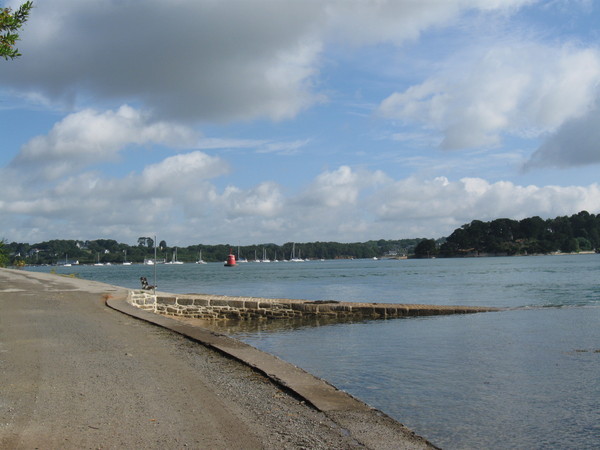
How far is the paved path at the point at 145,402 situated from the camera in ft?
20.6

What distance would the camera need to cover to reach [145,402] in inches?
301

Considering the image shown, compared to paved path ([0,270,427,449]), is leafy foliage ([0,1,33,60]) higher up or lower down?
higher up

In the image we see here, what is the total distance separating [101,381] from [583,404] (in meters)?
8.15

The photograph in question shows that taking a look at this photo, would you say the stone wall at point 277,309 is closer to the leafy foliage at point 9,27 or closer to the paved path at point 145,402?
the paved path at point 145,402

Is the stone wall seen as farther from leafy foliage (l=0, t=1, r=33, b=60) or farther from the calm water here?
leafy foliage (l=0, t=1, r=33, b=60)

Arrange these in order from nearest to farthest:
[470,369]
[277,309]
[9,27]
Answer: [9,27] < [470,369] < [277,309]

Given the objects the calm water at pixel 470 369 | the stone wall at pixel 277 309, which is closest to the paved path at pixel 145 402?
the calm water at pixel 470 369

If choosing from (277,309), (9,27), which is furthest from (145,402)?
(277,309)

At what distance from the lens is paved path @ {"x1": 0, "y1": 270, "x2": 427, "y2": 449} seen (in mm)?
6277

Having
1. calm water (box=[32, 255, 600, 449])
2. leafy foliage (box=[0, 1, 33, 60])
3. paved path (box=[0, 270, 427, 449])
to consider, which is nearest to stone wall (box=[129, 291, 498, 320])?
calm water (box=[32, 255, 600, 449])

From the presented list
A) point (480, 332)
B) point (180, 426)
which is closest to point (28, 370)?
point (180, 426)

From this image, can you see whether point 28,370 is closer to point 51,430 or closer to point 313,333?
point 51,430

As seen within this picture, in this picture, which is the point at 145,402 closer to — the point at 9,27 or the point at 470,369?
the point at 9,27

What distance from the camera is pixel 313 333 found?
22547mm
